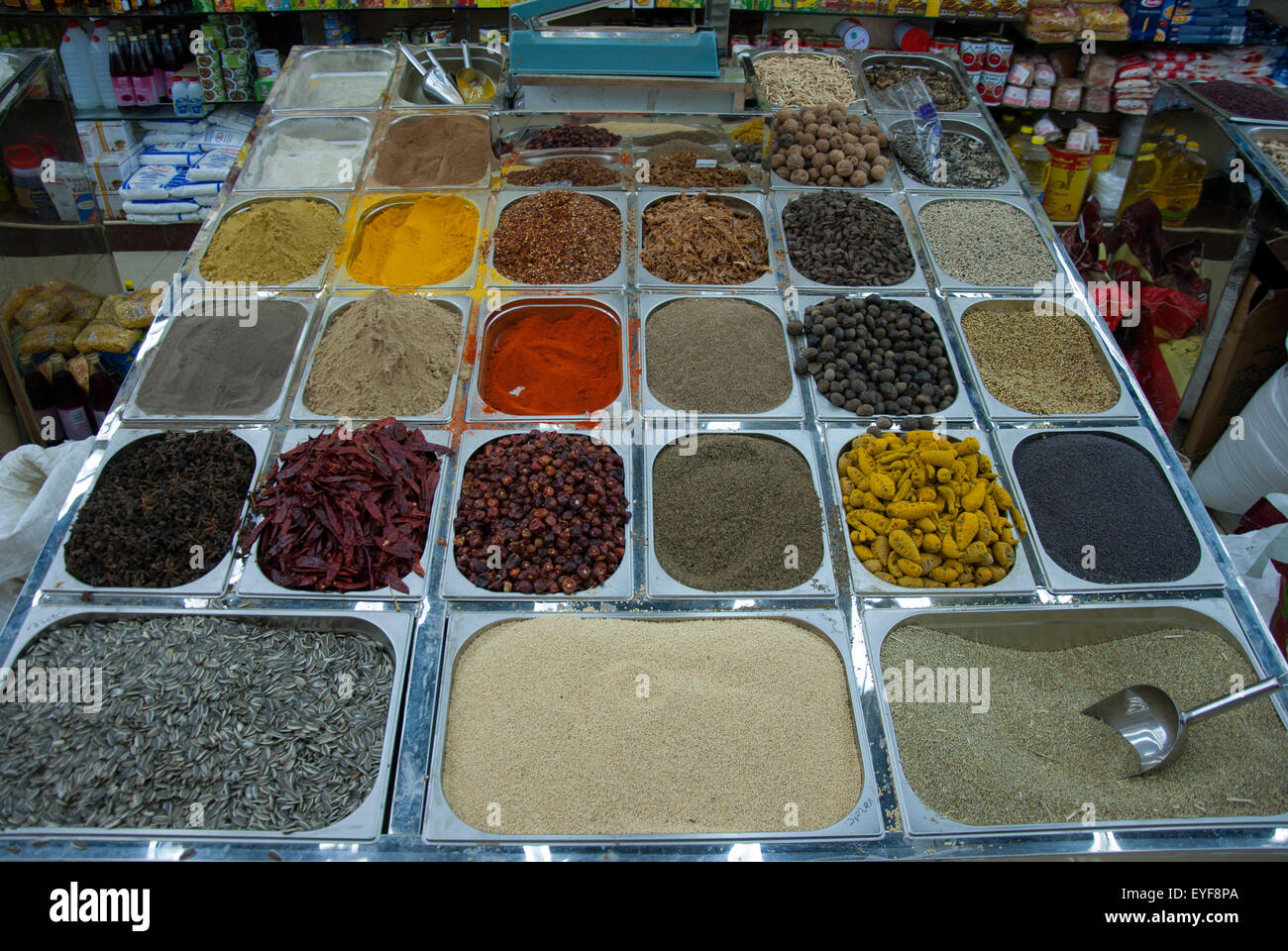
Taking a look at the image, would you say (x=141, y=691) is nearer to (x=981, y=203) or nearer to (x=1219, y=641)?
(x=1219, y=641)

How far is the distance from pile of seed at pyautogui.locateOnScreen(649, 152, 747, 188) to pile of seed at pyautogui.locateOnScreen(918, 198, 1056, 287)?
68 centimetres

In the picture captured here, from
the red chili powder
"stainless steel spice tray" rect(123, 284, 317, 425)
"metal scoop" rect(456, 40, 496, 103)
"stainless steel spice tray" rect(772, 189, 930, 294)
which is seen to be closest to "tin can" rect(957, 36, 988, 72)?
"stainless steel spice tray" rect(772, 189, 930, 294)

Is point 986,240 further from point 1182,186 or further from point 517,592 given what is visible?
point 517,592

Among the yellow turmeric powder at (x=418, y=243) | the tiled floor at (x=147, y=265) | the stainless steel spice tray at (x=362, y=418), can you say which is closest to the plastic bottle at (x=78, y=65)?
the tiled floor at (x=147, y=265)

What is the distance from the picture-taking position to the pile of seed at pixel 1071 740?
5.26ft

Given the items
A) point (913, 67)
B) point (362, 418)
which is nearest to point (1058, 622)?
point (362, 418)

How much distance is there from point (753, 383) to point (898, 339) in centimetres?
46

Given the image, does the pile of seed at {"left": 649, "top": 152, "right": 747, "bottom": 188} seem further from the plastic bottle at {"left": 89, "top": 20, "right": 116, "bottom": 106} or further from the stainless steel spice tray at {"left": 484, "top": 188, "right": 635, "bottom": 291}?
the plastic bottle at {"left": 89, "top": 20, "right": 116, "bottom": 106}

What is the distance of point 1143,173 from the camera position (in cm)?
337

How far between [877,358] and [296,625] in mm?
1654

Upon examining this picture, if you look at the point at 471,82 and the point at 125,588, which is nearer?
the point at 125,588

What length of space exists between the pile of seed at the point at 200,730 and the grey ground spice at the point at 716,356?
1.07 metres

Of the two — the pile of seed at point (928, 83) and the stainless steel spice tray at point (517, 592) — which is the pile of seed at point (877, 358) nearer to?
the stainless steel spice tray at point (517, 592)

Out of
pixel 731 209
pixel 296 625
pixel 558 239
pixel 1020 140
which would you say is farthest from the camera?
pixel 1020 140
